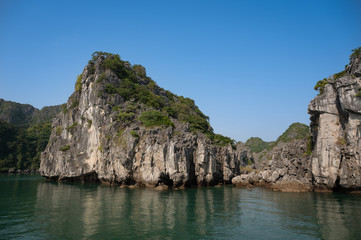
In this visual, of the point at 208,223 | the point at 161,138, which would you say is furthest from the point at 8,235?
the point at 161,138

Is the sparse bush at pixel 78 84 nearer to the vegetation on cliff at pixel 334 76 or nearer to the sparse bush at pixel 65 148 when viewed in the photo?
the sparse bush at pixel 65 148

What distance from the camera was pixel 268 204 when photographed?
84.9ft

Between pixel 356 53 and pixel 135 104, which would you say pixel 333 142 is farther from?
pixel 135 104

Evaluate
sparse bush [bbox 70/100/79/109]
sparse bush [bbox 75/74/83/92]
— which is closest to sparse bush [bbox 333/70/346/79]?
sparse bush [bbox 70/100/79/109]

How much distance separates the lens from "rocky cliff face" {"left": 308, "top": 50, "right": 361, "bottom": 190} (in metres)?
31.4

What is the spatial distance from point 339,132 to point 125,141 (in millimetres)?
32283

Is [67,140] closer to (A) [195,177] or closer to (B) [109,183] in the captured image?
(B) [109,183]

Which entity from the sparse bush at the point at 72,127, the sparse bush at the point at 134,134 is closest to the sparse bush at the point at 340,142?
the sparse bush at the point at 134,134

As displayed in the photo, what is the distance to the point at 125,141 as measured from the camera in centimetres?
4347

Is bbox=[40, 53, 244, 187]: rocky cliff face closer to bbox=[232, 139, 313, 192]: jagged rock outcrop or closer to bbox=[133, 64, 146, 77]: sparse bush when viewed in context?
bbox=[232, 139, 313, 192]: jagged rock outcrop

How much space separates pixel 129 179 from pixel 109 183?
7.32 meters

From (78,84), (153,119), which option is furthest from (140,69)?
(153,119)

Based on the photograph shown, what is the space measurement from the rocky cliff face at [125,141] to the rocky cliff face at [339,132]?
647 inches

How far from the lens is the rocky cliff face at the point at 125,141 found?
3978cm
